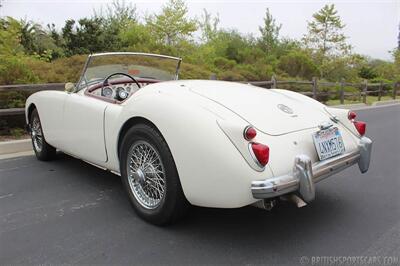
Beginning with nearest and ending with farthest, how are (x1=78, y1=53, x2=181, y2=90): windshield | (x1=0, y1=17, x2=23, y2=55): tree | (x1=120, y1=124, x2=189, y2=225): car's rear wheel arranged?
(x1=120, y1=124, x2=189, y2=225): car's rear wheel, (x1=78, y1=53, x2=181, y2=90): windshield, (x1=0, y1=17, x2=23, y2=55): tree

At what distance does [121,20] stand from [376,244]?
67.5 ft

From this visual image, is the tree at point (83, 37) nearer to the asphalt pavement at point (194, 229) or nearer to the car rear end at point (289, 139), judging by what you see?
the asphalt pavement at point (194, 229)

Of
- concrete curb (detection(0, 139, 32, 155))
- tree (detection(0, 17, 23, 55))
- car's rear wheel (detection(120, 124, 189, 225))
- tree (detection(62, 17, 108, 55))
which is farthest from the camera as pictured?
tree (detection(62, 17, 108, 55))

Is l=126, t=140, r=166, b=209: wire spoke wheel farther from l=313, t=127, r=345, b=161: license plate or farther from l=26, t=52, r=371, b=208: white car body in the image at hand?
l=313, t=127, r=345, b=161: license plate

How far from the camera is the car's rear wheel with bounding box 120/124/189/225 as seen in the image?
2.87 meters

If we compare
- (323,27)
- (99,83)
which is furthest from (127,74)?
(323,27)

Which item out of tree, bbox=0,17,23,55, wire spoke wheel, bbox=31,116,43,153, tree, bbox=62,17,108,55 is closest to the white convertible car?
wire spoke wheel, bbox=31,116,43,153

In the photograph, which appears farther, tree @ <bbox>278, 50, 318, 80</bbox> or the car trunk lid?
A: tree @ <bbox>278, 50, 318, 80</bbox>

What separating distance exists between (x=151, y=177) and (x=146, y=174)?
0.21 feet

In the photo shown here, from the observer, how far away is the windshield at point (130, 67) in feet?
14.5

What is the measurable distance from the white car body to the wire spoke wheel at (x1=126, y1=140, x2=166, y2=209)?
225 millimetres

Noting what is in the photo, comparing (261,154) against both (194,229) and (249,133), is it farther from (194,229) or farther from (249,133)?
(194,229)
